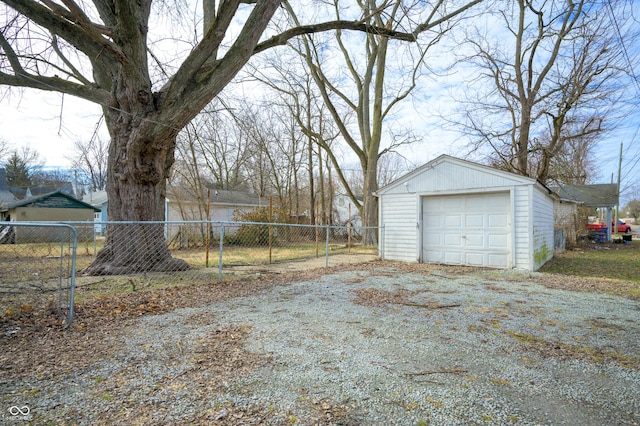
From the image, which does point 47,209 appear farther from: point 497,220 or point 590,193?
point 590,193

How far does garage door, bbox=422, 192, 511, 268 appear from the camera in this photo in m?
8.72

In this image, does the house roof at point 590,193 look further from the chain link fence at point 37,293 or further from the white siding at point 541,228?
the chain link fence at point 37,293

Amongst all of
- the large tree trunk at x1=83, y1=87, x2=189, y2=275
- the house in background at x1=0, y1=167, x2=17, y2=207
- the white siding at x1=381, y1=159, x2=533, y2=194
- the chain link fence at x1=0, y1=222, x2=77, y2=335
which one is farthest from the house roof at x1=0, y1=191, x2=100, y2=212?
the white siding at x1=381, y1=159, x2=533, y2=194

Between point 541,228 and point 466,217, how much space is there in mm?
2155

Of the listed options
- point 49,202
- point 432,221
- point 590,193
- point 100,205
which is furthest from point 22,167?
point 590,193

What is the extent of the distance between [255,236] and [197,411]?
1362 cm

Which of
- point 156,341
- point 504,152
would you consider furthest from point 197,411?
point 504,152

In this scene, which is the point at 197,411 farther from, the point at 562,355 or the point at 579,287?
the point at 579,287

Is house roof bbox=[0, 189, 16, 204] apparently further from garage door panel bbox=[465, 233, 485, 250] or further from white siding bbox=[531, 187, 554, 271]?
white siding bbox=[531, 187, 554, 271]

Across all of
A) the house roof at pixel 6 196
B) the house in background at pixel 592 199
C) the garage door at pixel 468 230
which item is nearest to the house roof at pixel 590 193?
the house in background at pixel 592 199

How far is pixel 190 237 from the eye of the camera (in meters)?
14.2

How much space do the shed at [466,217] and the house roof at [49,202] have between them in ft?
60.3

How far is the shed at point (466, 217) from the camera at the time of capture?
8.36 m

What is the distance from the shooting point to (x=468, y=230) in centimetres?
931
